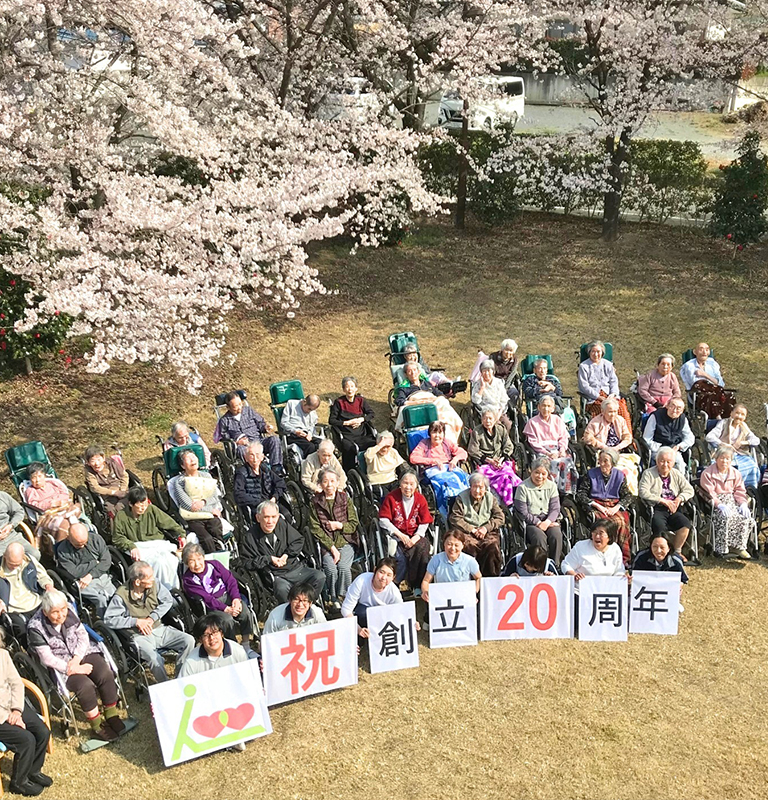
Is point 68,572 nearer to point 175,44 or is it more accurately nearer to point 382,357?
point 175,44

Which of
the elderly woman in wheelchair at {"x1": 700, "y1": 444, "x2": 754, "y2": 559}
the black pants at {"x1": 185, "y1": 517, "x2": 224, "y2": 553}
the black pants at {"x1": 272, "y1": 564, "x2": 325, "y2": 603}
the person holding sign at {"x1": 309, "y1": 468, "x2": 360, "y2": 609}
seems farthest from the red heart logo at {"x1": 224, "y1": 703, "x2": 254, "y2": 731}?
the elderly woman in wheelchair at {"x1": 700, "y1": 444, "x2": 754, "y2": 559}

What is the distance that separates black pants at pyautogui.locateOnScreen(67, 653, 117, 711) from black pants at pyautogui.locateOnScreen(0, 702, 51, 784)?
0.38m

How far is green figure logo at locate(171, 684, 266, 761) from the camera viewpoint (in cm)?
624

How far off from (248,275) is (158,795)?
21.7 ft

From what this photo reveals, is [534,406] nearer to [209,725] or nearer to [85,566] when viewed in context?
[85,566]

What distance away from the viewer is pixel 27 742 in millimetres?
5969

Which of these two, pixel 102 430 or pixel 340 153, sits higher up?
pixel 340 153

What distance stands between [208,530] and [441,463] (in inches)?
92.6

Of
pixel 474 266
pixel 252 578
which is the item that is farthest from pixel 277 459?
pixel 474 266

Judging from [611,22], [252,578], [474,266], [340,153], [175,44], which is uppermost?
[611,22]

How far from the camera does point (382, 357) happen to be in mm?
13727

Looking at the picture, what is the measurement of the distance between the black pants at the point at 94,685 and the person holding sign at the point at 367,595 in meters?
1.78

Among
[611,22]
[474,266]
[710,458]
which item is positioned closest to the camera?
[710,458]

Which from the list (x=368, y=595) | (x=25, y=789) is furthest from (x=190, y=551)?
(x=25, y=789)
